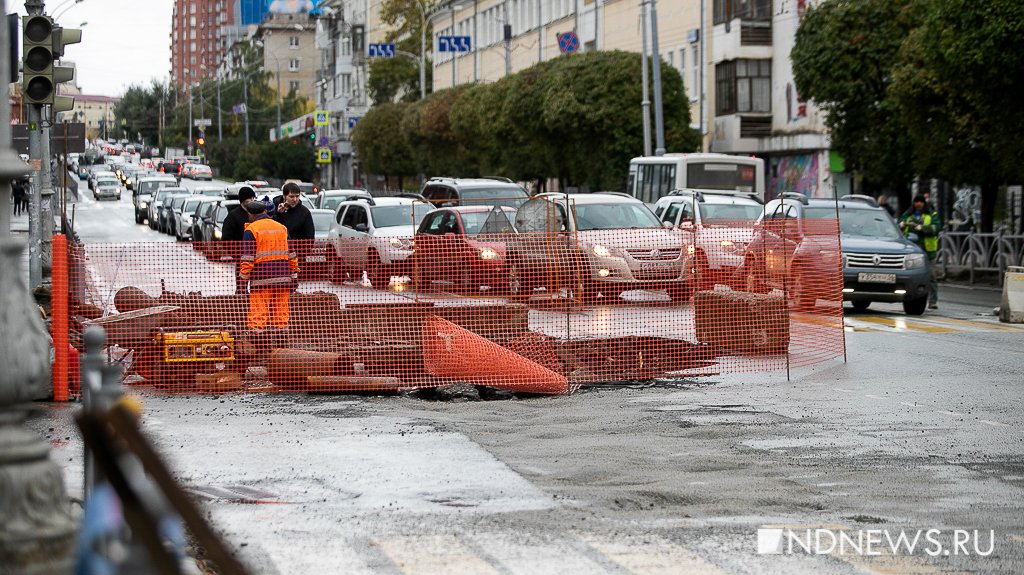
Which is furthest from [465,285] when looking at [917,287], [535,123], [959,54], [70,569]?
[535,123]

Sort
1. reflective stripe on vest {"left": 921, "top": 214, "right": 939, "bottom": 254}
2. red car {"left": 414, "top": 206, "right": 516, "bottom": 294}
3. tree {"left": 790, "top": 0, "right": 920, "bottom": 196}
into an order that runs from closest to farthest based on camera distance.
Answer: red car {"left": 414, "top": 206, "right": 516, "bottom": 294}
reflective stripe on vest {"left": 921, "top": 214, "right": 939, "bottom": 254}
tree {"left": 790, "top": 0, "right": 920, "bottom": 196}

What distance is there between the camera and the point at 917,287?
74.1 feet

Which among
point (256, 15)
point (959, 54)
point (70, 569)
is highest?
point (256, 15)

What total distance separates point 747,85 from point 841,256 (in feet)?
132

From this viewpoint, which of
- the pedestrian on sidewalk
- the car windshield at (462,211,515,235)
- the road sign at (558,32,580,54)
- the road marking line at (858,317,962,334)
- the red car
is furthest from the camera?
the pedestrian on sidewalk

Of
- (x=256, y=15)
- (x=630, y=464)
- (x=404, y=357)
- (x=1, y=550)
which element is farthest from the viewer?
(x=256, y=15)

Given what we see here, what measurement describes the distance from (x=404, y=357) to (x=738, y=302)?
145 inches

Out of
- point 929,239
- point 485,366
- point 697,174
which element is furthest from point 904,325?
point 697,174

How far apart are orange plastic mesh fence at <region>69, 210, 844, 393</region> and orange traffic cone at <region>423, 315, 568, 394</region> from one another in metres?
0.01

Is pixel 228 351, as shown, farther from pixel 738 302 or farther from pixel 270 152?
pixel 270 152

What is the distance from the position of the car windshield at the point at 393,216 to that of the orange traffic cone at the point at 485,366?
57.1ft

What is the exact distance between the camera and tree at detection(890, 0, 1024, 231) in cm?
2836

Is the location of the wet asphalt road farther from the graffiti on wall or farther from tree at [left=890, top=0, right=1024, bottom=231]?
the graffiti on wall

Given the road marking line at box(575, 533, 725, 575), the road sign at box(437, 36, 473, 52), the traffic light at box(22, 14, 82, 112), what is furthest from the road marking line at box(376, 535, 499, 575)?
the road sign at box(437, 36, 473, 52)
